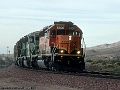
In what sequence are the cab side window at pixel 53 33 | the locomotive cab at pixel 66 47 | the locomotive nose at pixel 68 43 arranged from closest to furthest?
the locomotive cab at pixel 66 47 → the locomotive nose at pixel 68 43 → the cab side window at pixel 53 33

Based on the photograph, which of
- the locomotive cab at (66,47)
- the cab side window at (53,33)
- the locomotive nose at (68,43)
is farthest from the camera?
the cab side window at (53,33)

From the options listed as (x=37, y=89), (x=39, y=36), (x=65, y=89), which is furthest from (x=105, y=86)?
(x=39, y=36)

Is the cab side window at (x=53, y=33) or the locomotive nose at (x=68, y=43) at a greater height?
the cab side window at (x=53, y=33)

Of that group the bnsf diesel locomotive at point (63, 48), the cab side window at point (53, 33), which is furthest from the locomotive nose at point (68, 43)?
the cab side window at point (53, 33)

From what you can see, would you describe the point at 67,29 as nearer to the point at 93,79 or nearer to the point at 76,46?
the point at 76,46

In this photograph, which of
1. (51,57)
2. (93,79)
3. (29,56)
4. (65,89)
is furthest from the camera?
(29,56)

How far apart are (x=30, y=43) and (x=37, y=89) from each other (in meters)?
19.9

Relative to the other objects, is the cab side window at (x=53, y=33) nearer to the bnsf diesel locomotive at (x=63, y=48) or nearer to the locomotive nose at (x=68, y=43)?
the bnsf diesel locomotive at (x=63, y=48)

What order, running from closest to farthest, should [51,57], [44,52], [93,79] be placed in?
[93,79] < [51,57] < [44,52]

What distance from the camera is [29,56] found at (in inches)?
1332

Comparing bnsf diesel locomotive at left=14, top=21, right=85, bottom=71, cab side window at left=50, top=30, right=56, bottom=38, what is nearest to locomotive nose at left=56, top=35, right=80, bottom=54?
bnsf diesel locomotive at left=14, top=21, right=85, bottom=71

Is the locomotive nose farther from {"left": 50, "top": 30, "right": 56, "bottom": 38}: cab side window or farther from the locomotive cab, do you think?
{"left": 50, "top": 30, "right": 56, "bottom": 38}: cab side window

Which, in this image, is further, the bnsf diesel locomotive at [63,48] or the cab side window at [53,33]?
the cab side window at [53,33]

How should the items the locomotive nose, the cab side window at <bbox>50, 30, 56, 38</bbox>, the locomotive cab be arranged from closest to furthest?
the locomotive cab, the locomotive nose, the cab side window at <bbox>50, 30, 56, 38</bbox>
